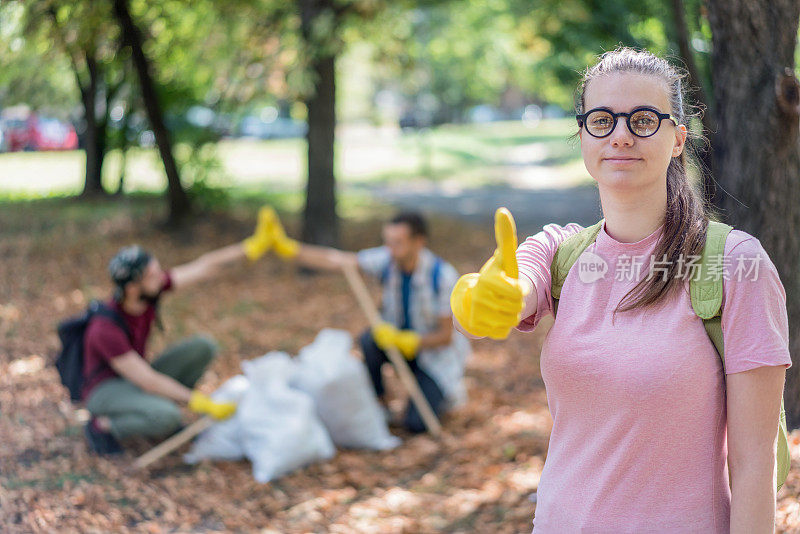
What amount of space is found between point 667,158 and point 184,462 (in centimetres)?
350

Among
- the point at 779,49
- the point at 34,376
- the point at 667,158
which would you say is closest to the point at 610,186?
the point at 667,158

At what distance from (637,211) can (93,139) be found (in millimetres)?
12050

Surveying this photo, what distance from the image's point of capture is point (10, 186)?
14641 mm

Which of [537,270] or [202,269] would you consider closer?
[537,270]

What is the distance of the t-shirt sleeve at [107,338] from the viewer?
4.11 meters

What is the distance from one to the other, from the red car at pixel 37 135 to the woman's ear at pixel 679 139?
922 inches

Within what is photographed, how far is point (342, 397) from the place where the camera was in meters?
4.45

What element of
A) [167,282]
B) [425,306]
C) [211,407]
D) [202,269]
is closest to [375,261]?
[425,306]

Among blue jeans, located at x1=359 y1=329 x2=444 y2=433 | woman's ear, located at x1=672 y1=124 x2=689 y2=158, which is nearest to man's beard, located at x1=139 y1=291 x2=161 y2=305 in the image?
blue jeans, located at x1=359 y1=329 x2=444 y2=433

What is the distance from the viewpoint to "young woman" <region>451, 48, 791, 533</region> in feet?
4.50

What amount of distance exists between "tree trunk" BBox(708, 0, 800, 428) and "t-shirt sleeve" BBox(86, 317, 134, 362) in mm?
3027

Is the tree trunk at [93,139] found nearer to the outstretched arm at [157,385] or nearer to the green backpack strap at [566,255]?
the outstretched arm at [157,385]

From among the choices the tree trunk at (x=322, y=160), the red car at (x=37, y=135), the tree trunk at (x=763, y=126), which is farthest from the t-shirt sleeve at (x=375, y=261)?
the red car at (x=37, y=135)

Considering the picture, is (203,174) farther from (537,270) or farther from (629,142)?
(629,142)
